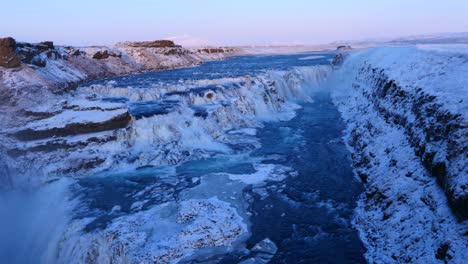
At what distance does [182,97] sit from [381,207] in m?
16.8

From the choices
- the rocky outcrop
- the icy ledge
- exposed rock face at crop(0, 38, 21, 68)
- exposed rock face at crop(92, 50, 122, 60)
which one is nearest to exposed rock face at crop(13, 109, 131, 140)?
exposed rock face at crop(0, 38, 21, 68)

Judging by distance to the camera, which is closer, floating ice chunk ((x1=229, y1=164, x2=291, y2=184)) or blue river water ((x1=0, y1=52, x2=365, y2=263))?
blue river water ((x1=0, y1=52, x2=365, y2=263))

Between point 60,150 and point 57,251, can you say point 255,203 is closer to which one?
point 57,251

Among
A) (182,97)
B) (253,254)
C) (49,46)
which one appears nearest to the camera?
(253,254)

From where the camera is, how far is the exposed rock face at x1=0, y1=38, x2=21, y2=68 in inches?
1024

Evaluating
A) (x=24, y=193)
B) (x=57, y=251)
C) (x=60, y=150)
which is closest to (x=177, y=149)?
(x=60, y=150)

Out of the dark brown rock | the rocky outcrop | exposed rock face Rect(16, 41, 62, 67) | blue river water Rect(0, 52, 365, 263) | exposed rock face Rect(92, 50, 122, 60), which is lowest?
blue river water Rect(0, 52, 365, 263)

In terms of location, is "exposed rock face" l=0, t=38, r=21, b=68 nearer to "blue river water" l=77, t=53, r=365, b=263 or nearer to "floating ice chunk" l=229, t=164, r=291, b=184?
"blue river water" l=77, t=53, r=365, b=263

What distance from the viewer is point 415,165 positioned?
11.1 metres

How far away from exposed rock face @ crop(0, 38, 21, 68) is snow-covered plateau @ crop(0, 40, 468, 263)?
145 mm

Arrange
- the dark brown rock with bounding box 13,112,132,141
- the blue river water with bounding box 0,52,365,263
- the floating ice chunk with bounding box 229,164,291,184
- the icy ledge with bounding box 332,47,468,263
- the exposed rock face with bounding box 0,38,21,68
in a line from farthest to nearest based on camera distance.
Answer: the exposed rock face with bounding box 0,38,21,68 → the dark brown rock with bounding box 13,112,132,141 → the floating ice chunk with bounding box 229,164,291,184 → the blue river water with bounding box 0,52,365,263 → the icy ledge with bounding box 332,47,468,263

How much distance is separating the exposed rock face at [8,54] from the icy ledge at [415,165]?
75.3ft

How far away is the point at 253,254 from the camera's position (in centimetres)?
989

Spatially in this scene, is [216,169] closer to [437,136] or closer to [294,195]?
[294,195]
